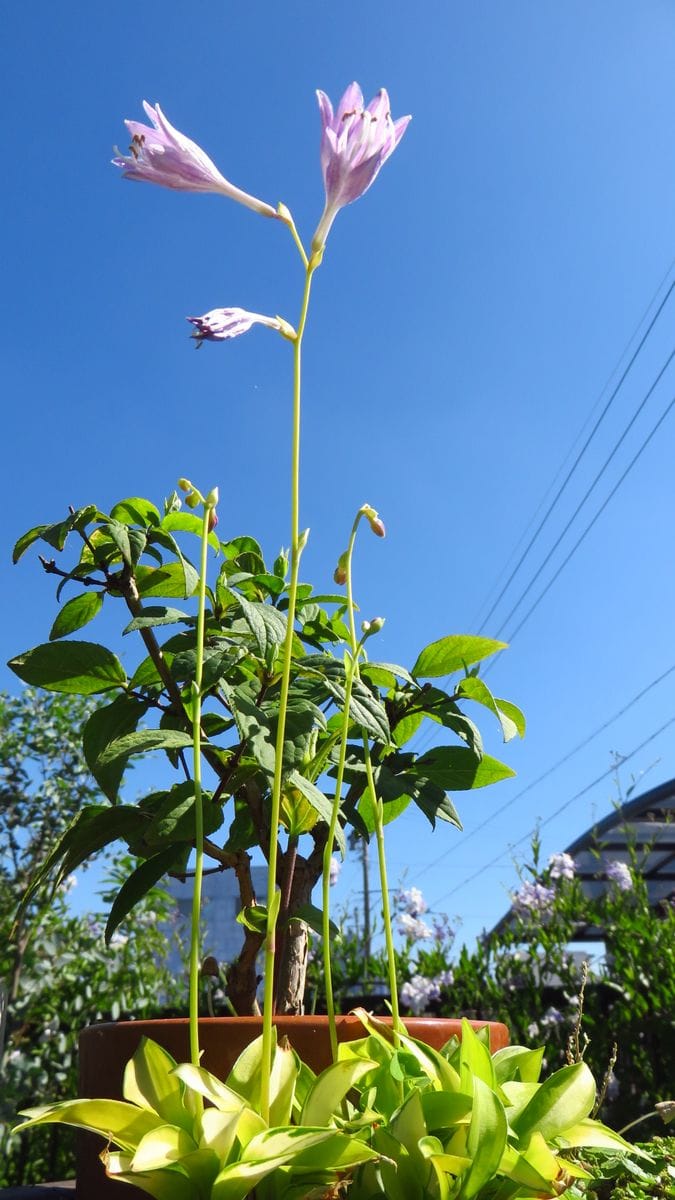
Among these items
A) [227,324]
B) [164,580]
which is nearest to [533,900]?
[164,580]

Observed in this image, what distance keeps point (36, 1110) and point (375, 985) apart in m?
2.46

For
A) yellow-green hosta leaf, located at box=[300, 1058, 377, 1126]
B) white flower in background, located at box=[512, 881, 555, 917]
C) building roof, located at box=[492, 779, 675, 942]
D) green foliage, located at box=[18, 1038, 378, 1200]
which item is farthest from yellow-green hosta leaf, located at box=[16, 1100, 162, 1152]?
building roof, located at box=[492, 779, 675, 942]

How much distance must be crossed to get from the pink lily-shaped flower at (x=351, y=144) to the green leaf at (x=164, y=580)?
1.58 feet

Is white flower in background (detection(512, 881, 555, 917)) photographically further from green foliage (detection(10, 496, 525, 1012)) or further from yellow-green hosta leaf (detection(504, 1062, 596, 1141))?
yellow-green hosta leaf (detection(504, 1062, 596, 1141))

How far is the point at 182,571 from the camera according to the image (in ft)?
3.79

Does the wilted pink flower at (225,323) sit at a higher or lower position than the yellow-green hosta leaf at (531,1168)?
higher

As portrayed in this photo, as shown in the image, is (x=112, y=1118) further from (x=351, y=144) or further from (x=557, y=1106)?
(x=351, y=144)

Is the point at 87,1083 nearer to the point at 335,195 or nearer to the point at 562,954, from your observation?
the point at 335,195

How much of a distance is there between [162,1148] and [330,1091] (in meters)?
0.13

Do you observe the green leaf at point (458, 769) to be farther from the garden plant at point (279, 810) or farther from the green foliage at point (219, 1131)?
the green foliage at point (219, 1131)

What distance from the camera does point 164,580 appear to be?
3.81 feet

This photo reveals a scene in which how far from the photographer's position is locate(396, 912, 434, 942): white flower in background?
313 cm

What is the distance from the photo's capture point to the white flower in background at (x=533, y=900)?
3137mm

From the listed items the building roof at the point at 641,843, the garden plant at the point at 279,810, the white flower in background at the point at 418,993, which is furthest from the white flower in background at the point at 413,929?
the building roof at the point at 641,843
